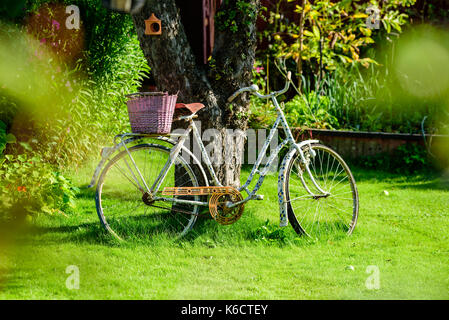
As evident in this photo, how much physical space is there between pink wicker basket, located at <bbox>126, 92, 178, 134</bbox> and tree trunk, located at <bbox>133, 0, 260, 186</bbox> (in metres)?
0.66

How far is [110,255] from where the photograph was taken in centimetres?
401

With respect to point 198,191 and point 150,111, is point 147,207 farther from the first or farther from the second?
point 150,111

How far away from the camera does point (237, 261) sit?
13.0 ft

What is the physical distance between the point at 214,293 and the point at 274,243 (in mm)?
936

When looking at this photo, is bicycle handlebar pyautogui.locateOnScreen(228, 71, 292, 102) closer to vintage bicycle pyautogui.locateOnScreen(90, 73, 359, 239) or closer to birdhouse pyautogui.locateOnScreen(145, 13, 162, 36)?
vintage bicycle pyautogui.locateOnScreen(90, 73, 359, 239)

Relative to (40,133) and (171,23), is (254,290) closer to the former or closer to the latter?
(171,23)

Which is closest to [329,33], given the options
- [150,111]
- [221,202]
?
[221,202]

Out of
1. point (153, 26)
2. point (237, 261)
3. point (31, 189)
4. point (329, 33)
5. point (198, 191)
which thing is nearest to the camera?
point (237, 261)

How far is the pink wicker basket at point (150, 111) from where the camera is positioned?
12.6 feet

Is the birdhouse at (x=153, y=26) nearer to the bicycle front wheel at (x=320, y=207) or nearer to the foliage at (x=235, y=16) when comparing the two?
the foliage at (x=235, y=16)

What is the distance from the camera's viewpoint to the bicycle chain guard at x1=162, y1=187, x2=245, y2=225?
4.20m

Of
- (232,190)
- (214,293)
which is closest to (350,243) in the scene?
(232,190)

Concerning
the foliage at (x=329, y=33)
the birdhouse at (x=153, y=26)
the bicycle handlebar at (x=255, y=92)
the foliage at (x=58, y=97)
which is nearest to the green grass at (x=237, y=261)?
the foliage at (x=58, y=97)

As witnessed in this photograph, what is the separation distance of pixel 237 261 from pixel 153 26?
196 cm
